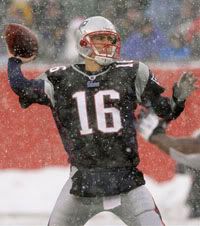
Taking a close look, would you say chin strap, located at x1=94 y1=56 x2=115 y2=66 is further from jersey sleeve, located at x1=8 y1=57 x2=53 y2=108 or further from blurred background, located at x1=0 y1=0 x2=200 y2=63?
blurred background, located at x1=0 y1=0 x2=200 y2=63

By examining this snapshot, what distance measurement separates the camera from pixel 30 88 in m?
4.38

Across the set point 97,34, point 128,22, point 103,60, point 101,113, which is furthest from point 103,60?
point 128,22

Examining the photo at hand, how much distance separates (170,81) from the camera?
7.02m

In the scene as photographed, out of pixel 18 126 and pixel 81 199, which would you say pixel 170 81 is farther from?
pixel 81 199

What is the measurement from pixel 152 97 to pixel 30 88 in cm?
60

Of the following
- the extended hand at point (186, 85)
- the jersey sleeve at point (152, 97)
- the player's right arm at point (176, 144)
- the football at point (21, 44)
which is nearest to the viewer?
the player's right arm at point (176, 144)

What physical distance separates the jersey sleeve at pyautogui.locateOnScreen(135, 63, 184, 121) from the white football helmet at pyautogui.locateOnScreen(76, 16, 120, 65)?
18cm

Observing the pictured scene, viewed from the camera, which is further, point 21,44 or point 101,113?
point 21,44

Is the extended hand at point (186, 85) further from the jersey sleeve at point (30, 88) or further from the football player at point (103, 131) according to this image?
the jersey sleeve at point (30, 88)

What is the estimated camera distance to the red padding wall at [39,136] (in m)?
7.04

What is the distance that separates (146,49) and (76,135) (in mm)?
3656

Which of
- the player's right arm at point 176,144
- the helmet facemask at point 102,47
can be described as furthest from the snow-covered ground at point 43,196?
the player's right arm at point 176,144

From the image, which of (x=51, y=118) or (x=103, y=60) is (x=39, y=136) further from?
(x=103, y=60)

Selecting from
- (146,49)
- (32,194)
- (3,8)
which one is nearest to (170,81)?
(146,49)
